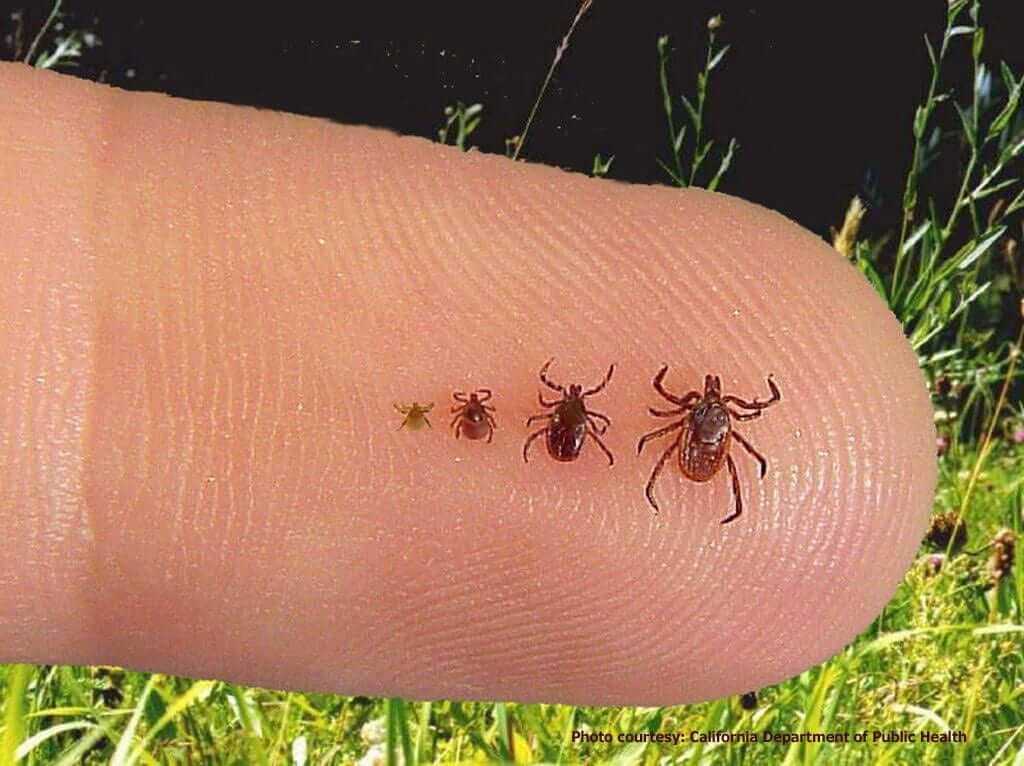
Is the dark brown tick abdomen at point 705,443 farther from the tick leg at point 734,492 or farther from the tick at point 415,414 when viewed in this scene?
the tick at point 415,414

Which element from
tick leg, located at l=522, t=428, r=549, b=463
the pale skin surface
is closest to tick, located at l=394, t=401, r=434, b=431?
the pale skin surface

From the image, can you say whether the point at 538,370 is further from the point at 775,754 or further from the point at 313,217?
the point at 775,754

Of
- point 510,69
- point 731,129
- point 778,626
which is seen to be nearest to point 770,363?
point 778,626

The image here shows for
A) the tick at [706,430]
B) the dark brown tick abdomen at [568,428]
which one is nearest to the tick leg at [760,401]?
the tick at [706,430]

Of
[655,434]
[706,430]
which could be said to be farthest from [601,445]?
[706,430]

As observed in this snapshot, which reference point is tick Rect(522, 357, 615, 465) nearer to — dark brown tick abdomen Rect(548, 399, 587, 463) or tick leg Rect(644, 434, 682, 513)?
dark brown tick abdomen Rect(548, 399, 587, 463)
